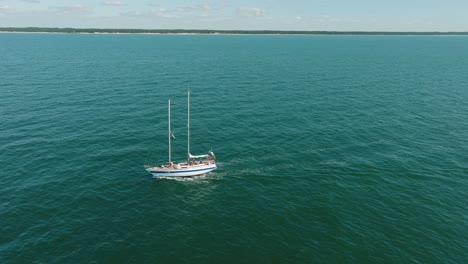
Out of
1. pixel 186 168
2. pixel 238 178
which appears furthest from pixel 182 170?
pixel 238 178

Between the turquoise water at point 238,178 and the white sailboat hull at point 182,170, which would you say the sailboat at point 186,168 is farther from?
the turquoise water at point 238,178

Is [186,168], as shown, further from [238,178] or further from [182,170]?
[238,178]

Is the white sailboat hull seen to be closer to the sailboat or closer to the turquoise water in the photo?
the sailboat

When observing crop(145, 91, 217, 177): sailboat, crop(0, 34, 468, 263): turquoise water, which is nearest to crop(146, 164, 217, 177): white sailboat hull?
crop(145, 91, 217, 177): sailboat

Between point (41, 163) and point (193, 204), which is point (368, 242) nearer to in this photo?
point (193, 204)

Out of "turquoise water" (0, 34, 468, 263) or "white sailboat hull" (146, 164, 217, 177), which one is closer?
"turquoise water" (0, 34, 468, 263)
